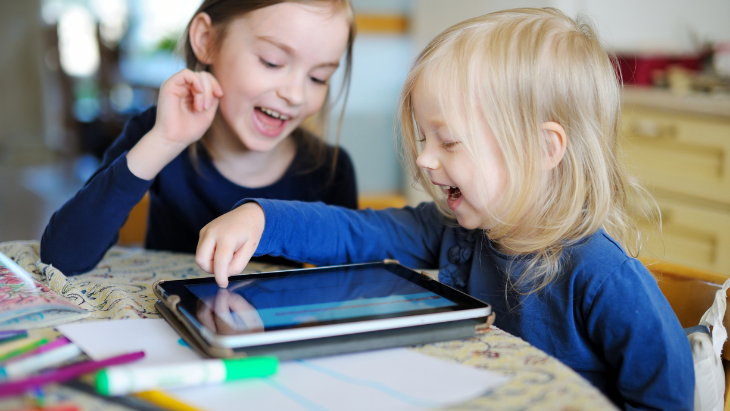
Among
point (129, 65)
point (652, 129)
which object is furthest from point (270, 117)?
point (129, 65)

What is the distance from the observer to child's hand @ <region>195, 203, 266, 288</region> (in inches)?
23.3

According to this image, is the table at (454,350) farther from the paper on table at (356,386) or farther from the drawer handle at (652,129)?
the drawer handle at (652,129)

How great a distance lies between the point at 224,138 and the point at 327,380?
0.76 meters

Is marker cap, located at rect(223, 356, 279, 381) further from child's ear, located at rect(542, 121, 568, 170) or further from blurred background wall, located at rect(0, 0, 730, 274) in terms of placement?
blurred background wall, located at rect(0, 0, 730, 274)

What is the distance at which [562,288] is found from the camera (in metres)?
0.65

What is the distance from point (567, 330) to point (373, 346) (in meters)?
0.26

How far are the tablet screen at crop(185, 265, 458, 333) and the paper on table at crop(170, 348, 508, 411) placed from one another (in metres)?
0.04

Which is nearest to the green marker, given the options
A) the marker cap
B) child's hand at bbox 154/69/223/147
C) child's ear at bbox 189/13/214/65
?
the marker cap

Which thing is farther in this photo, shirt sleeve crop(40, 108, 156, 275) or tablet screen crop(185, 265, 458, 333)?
shirt sleeve crop(40, 108, 156, 275)

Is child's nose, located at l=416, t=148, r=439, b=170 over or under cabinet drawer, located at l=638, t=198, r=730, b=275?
over

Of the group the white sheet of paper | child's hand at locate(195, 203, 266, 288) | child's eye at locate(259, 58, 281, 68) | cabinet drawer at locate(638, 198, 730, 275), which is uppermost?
child's eye at locate(259, 58, 281, 68)

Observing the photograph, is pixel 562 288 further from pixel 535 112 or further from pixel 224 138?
pixel 224 138

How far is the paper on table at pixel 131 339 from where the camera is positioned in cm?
47

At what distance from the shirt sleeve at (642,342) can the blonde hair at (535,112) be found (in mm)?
70
